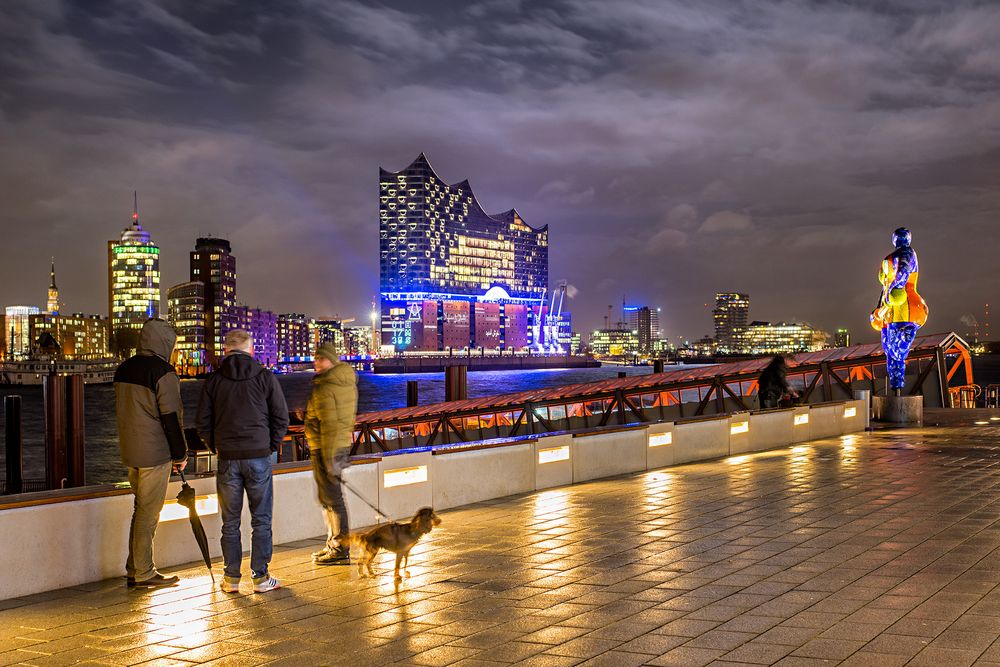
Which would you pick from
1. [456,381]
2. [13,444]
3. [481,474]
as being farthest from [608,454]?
[456,381]

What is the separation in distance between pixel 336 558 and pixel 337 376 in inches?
58.4

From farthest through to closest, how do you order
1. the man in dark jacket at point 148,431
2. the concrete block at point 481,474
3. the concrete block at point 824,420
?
the concrete block at point 824,420, the concrete block at point 481,474, the man in dark jacket at point 148,431

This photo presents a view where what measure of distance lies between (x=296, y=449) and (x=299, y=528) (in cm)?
2454

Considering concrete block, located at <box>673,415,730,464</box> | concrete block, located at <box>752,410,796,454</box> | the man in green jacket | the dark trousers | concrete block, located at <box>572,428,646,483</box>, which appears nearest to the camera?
the man in green jacket

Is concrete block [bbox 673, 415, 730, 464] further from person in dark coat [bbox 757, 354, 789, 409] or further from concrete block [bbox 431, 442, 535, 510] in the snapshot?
concrete block [bbox 431, 442, 535, 510]

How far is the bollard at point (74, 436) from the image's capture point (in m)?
18.2

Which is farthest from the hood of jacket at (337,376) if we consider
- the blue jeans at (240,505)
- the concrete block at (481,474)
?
the concrete block at (481,474)

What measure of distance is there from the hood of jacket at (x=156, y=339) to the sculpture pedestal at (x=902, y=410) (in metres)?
19.6

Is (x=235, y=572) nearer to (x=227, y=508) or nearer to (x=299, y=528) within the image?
(x=227, y=508)

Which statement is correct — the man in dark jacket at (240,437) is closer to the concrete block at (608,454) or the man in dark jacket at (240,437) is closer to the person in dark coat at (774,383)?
the concrete block at (608,454)

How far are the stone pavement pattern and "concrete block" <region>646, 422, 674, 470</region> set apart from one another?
3.90m

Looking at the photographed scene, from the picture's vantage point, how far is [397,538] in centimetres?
726

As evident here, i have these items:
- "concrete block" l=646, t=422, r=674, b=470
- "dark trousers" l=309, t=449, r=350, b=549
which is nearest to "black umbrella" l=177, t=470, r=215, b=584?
"dark trousers" l=309, t=449, r=350, b=549

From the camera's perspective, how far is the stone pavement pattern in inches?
214
